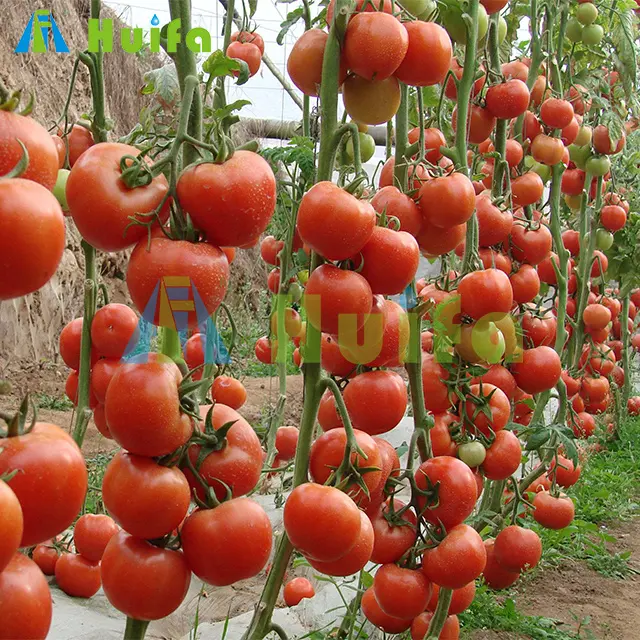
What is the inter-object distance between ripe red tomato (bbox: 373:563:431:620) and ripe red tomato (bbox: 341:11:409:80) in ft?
2.29

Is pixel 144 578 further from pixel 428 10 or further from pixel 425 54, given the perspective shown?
pixel 428 10

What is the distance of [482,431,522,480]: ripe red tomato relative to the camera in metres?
1.32

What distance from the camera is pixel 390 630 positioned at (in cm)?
124

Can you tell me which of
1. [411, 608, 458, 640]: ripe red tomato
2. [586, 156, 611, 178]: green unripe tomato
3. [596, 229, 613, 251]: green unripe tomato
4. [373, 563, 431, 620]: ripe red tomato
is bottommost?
[411, 608, 458, 640]: ripe red tomato

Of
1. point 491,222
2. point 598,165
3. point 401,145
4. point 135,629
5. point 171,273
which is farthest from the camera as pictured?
point 598,165

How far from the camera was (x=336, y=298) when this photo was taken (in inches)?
32.5

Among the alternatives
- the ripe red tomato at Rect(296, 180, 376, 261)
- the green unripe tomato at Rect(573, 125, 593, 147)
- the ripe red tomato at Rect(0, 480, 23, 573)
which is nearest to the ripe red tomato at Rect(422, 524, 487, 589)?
the ripe red tomato at Rect(296, 180, 376, 261)

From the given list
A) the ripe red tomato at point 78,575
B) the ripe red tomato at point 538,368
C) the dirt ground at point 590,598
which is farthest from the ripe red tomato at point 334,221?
the dirt ground at point 590,598

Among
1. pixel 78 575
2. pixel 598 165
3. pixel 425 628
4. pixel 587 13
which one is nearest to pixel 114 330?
pixel 425 628

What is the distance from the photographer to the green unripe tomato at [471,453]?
49.9 inches

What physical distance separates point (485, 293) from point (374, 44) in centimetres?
52

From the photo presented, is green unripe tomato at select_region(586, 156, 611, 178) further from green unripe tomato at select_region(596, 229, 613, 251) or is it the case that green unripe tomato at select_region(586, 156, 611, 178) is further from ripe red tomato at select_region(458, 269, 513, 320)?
ripe red tomato at select_region(458, 269, 513, 320)

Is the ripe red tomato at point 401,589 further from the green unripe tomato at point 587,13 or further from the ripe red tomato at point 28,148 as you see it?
the green unripe tomato at point 587,13

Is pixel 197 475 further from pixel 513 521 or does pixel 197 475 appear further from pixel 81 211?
pixel 513 521
